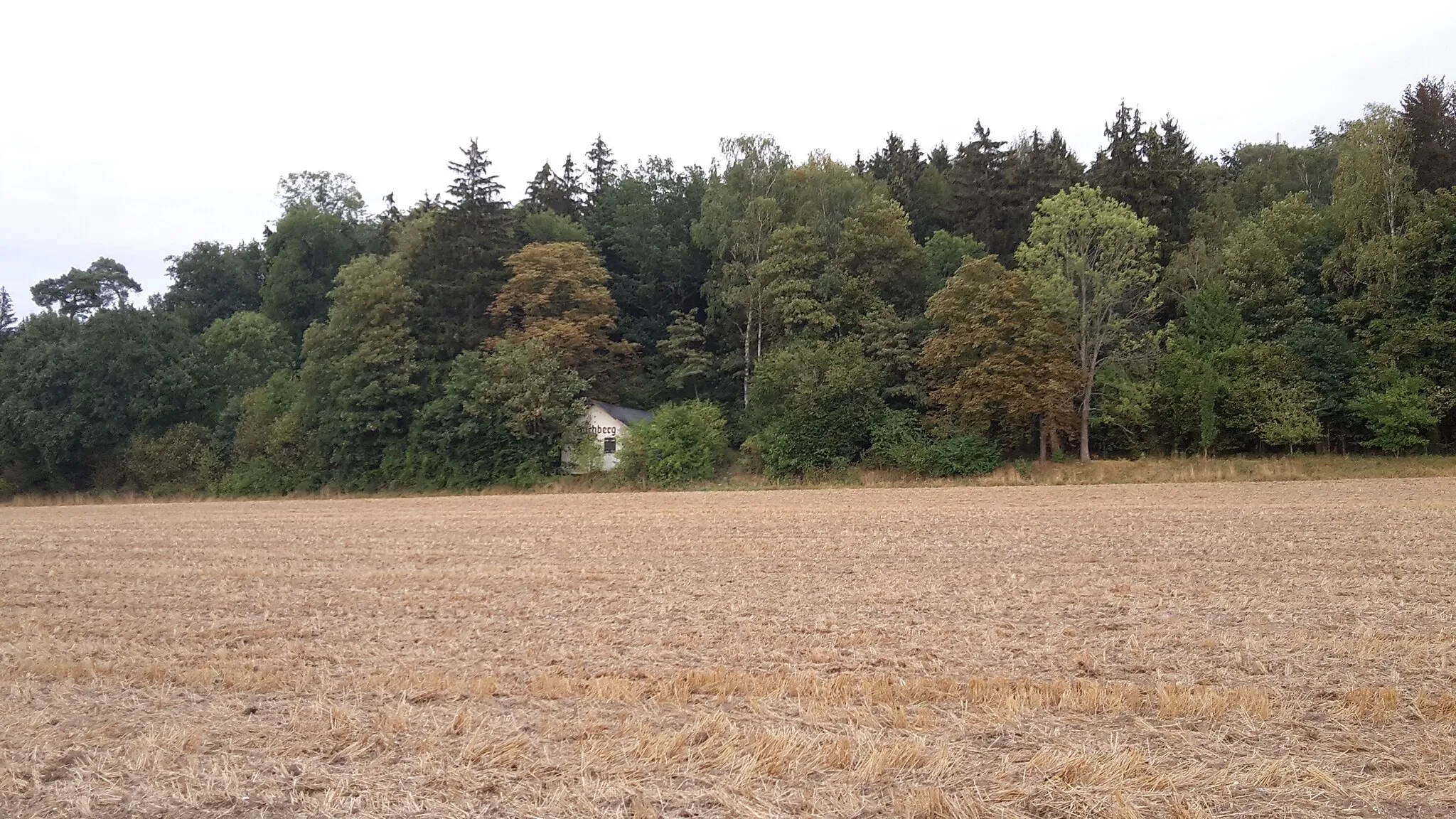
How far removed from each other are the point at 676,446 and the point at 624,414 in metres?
6.26

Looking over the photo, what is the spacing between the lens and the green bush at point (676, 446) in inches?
2025

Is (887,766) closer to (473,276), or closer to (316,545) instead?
(316,545)

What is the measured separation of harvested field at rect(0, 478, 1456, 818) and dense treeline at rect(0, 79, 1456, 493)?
28.4 meters

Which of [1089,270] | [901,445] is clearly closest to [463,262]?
[901,445]

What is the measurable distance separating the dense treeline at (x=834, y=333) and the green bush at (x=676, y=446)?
17 centimetres

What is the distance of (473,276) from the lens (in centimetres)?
5925

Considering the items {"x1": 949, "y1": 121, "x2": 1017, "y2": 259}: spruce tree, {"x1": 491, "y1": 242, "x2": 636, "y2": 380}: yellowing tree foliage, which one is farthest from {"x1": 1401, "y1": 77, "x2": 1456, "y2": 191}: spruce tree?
{"x1": 491, "y1": 242, "x2": 636, "y2": 380}: yellowing tree foliage

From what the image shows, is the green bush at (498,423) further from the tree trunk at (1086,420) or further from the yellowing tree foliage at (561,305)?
the tree trunk at (1086,420)

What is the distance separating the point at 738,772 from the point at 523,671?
393cm


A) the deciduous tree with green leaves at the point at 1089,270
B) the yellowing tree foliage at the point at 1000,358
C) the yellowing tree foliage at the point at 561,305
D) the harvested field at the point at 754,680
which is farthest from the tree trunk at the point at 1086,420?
the yellowing tree foliage at the point at 561,305

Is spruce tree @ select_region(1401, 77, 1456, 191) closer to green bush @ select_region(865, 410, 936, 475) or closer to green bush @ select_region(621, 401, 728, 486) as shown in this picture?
green bush @ select_region(865, 410, 936, 475)

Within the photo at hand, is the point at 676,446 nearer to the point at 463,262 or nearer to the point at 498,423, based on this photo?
the point at 498,423

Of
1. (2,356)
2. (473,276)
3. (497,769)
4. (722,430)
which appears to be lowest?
(497,769)

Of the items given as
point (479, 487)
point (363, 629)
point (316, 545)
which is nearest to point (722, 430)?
point (479, 487)
